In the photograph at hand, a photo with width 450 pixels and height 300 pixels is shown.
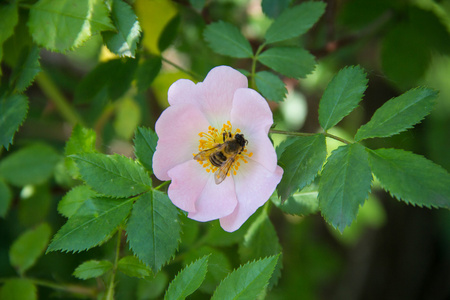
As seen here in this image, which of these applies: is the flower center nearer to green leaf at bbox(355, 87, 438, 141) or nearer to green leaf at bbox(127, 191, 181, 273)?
green leaf at bbox(127, 191, 181, 273)

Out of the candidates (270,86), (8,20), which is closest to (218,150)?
(270,86)

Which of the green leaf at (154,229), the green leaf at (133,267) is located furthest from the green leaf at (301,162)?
the green leaf at (133,267)

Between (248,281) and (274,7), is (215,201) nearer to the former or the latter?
(248,281)

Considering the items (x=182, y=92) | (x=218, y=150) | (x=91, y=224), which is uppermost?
(x=182, y=92)

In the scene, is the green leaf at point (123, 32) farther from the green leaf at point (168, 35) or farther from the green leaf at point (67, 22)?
the green leaf at point (168, 35)

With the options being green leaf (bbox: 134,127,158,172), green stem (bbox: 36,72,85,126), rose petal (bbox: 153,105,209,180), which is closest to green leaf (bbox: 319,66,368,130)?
rose petal (bbox: 153,105,209,180)
